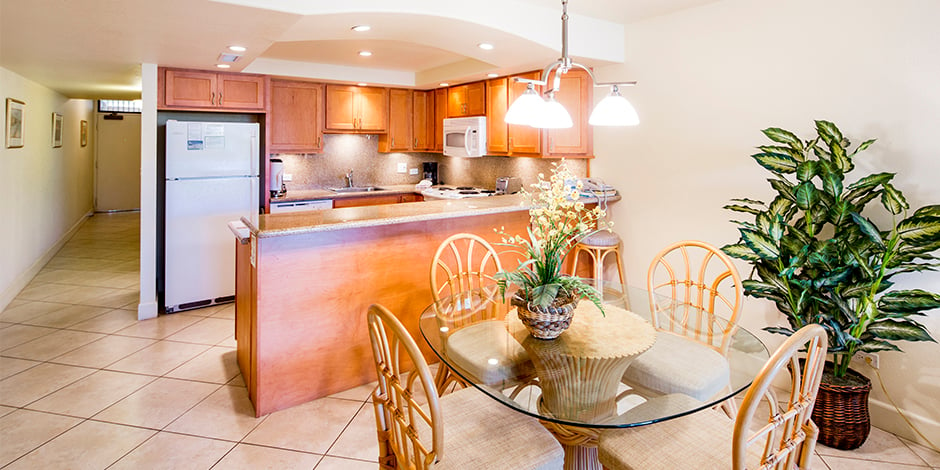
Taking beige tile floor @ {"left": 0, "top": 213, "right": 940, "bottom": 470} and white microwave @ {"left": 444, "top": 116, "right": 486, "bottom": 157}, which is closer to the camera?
beige tile floor @ {"left": 0, "top": 213, "right": 940, "bottom": 470}

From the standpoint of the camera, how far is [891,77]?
256 cm

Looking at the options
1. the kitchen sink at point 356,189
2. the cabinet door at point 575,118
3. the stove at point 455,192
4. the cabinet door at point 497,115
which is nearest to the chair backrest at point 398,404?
the cabinet door at point 575,118

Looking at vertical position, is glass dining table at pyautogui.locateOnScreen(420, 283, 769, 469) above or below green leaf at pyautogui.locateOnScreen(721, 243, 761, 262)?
below

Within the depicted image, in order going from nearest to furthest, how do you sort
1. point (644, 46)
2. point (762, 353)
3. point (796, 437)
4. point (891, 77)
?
point (796, 437) → point (762, 353) → point (891, 77) → point (644, 46)

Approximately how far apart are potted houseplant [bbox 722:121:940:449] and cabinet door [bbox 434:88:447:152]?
3.88 metres

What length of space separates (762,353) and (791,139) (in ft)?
4.16

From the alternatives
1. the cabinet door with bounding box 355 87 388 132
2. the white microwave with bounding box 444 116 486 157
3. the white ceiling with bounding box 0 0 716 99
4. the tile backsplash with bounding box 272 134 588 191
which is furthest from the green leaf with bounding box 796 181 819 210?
the cabinet door with bounding box 355 87 388 132

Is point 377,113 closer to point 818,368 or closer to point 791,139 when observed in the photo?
point 791,139

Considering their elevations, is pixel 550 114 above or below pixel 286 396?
above

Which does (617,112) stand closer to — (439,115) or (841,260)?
(841,260)

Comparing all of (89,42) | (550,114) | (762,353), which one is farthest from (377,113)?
(762,353)

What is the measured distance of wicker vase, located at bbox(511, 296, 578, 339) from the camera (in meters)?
1.82

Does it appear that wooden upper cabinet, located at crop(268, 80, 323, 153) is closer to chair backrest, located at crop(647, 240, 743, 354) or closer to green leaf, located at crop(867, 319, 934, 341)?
chair backrest, located at crop(647, 240, 743, 354)

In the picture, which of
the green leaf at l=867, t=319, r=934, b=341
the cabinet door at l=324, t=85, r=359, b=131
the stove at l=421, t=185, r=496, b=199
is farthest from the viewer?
the cabinet door at l=324, t=85, r=359, b=131
